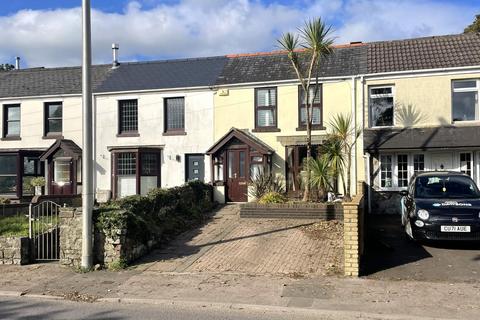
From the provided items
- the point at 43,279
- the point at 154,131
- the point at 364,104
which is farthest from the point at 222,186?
the point at 43,279

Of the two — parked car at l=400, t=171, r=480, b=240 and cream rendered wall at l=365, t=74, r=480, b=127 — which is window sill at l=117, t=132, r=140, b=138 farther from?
parked car at l=400, t=171, r=480, b=240

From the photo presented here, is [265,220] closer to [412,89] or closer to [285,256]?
[285,256]

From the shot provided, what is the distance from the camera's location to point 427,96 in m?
17.9

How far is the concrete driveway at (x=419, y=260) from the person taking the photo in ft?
29.4

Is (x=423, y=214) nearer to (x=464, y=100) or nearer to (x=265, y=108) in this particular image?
(x=464, y=100)

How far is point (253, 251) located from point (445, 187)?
5.14m

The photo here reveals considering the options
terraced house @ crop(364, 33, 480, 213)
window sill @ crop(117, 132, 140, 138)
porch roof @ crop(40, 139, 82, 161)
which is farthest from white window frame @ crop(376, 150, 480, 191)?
porch roof @ crop(40, 139, 82, 161)

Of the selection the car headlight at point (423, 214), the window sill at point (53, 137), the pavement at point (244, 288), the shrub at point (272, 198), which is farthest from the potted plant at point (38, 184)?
the car headlight at point (423, 214)

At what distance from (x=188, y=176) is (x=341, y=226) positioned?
920 cm

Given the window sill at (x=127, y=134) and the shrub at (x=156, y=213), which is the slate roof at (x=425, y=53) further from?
the window sill at (x=127, y=134)

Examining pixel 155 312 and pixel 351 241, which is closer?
pixel 155 312

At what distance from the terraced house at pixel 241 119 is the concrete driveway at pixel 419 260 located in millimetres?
5847

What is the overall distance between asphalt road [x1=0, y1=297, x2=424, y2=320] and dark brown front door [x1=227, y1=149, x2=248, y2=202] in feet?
40.0

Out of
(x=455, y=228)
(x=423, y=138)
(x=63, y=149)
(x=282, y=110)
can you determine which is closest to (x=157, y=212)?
(x=455, y=228)
